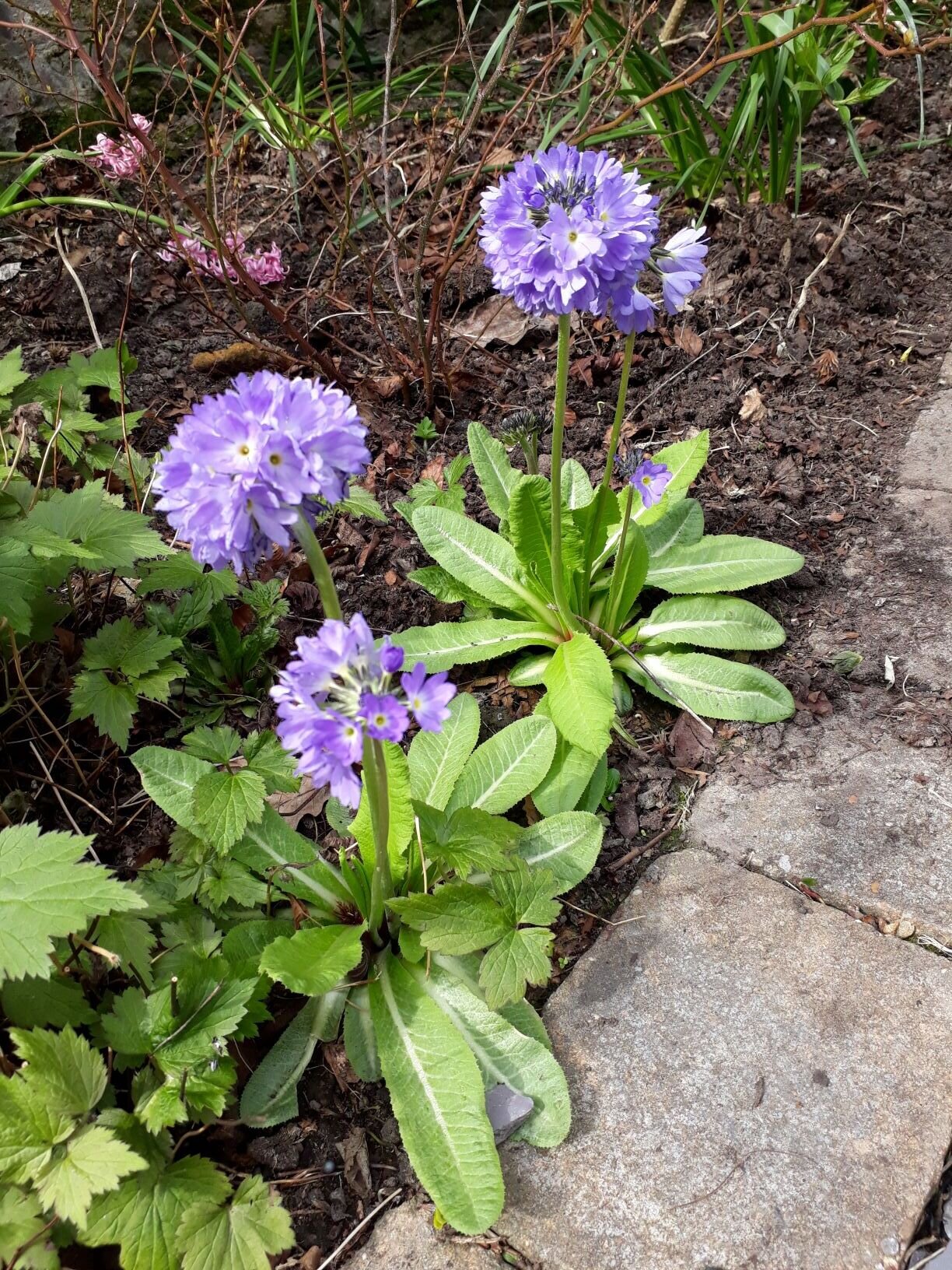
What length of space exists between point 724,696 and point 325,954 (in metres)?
1.30

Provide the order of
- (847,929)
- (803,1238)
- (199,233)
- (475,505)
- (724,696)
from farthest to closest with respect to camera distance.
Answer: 1. (199,233)
2. (475,505)
3. (724,696)
4. (847,929)
5. (803,1238)

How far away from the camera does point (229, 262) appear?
3.52 m

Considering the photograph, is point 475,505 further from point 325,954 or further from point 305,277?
point 325,954

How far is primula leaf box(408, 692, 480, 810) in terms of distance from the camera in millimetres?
2303

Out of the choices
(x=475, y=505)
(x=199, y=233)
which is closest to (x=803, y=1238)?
(x=475, y=505)

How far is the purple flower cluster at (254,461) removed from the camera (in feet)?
4.49

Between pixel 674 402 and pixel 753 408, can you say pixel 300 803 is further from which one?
pixel 753 408

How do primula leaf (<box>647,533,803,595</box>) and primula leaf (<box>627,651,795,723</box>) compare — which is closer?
primula leaf (<box>627,651,795,723</box>)

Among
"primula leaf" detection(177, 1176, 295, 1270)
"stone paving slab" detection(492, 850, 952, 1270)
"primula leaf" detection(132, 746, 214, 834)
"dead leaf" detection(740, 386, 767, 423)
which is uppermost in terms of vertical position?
"primula leaf" detection(132, 746, 214, 834)

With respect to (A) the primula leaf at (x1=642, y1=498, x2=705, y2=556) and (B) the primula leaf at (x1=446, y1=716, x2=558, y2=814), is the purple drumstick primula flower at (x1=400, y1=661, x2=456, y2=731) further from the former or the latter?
(A) the primula leaf at (x1=642, y1=498, x2=705, y2=556)

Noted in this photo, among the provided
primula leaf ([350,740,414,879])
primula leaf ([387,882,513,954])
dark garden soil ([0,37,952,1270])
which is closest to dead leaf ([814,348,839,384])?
dark garden soil ([0,37,952,1270])

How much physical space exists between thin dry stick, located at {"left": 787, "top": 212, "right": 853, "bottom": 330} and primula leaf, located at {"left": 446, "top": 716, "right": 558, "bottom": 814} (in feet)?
7.49

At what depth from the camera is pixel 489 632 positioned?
8.86 feet

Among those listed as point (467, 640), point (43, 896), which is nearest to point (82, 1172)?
point (43, 896)
